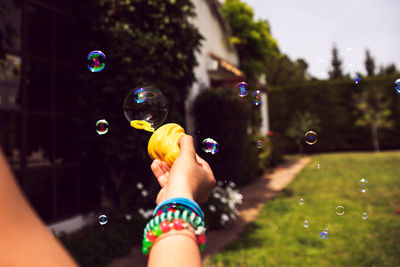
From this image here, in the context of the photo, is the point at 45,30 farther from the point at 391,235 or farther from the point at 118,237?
the point at 391,235

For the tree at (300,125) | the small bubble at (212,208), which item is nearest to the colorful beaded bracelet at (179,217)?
the small bubble at (212,208)

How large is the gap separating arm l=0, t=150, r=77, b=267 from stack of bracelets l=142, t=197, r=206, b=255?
0.29 metres

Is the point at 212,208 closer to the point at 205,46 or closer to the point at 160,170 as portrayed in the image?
the point at 160,170

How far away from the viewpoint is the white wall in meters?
7.25

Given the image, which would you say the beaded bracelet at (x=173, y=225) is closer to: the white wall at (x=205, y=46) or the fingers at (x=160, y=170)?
the fingers at (x=160, y=170)

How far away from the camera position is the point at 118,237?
3775mm

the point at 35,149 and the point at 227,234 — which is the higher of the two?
the point at 35,149

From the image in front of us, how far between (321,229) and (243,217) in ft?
4.60

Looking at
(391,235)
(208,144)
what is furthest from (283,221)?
(208,144)

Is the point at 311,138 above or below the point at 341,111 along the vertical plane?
below

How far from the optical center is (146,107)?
1917 millimetres

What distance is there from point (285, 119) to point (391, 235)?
15832 millimetres

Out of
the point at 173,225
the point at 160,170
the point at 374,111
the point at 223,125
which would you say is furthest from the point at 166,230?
the point at 374,111

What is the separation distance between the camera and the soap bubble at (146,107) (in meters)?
1.91
